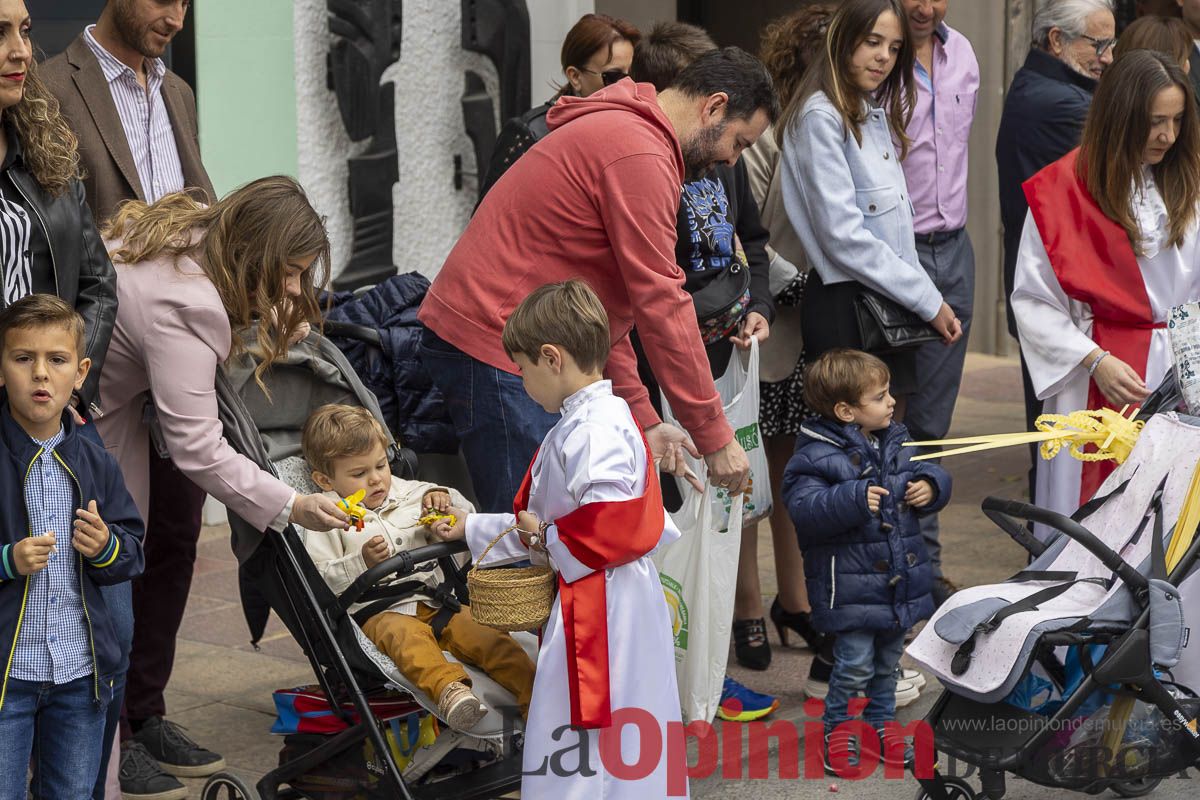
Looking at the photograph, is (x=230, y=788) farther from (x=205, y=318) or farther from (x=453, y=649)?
(x=205, y=318)

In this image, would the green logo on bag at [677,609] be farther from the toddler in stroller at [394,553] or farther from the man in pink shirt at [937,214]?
the man in pink shirt at [937,214]

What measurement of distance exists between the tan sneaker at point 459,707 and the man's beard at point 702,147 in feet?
5.13

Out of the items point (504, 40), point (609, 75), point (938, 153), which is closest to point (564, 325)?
point (609, 75)

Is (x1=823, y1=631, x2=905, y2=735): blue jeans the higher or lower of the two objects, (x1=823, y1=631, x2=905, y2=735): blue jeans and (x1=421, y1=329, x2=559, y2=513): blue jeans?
the lower

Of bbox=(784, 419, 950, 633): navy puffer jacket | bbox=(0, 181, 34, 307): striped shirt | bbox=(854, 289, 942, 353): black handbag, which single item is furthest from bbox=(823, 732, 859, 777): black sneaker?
bbox=(0, 181, 34, 307): striped shirt

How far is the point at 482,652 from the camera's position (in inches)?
146

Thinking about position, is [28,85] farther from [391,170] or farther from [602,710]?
[391,170]

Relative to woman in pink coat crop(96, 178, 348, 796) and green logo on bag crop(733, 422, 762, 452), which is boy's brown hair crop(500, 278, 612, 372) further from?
green logo on bag crop(733, 422, 762, 452)

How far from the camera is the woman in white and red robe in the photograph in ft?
16.1

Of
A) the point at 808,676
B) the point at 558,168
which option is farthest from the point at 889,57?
the point at 808,676

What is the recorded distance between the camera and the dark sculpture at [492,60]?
7.86 m

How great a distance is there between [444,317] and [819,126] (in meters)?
1.66

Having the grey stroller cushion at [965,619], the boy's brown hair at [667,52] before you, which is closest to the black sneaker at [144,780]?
the grey stroller cushion at [965,619]

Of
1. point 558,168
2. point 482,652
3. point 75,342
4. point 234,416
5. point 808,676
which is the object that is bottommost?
point 808,676
